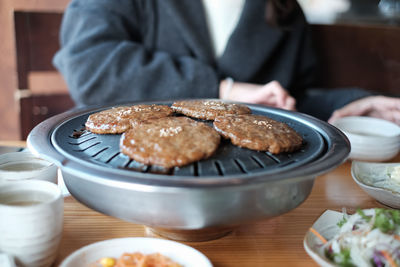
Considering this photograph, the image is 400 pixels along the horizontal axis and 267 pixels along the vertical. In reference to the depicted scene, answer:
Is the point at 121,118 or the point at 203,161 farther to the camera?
the point at 121,118

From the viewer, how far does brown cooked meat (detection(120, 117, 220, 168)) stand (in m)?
0.90

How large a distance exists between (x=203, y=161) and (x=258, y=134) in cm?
20

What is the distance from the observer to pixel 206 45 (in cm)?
232

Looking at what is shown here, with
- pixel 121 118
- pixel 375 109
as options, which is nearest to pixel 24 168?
pixel 121 118

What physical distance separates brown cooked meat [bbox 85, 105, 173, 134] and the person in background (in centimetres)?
70

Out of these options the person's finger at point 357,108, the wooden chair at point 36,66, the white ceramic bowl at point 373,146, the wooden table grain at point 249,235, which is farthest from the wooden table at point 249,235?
the wooden chair at point 36,66

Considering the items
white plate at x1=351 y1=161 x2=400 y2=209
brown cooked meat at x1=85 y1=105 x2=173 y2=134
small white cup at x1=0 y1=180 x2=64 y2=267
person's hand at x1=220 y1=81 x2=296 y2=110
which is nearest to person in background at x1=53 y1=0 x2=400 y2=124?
person's hand at x1=220 y1=81 x2=296 y2=110

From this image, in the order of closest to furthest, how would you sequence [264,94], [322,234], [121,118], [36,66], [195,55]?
[322,234], [121,118], [264,94], [195,55], [36,66]

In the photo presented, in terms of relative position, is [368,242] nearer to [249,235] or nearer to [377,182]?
[249,235]

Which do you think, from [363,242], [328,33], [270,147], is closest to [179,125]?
[270,147]

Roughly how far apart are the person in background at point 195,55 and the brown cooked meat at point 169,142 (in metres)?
0.76

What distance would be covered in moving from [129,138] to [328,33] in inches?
92.3

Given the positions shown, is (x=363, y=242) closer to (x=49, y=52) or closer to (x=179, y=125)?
(x=179, y=125)

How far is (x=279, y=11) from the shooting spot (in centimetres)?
234
